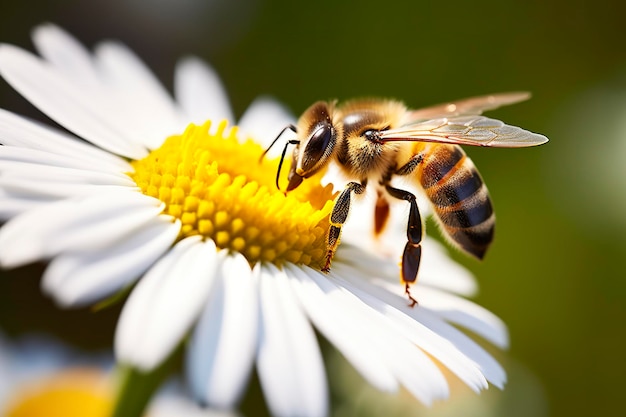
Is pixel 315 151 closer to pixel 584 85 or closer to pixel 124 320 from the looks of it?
pixel 124 320

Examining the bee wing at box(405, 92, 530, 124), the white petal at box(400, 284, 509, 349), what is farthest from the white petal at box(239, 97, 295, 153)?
the white petal at box(400, 284, 509, 349)

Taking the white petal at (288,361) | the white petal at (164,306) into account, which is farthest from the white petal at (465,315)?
the white petal at (164,306)

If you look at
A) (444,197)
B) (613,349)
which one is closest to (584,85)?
(613,349)

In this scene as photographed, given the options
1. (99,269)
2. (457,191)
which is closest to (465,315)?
(457,191)

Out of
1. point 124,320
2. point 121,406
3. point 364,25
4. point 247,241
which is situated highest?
point 364,25

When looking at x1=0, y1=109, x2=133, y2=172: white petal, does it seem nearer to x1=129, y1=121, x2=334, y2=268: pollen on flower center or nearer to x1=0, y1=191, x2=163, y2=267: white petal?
x1=129, y1=121, x2=334, y2=268: pollen on flower center

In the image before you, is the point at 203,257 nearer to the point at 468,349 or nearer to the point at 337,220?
the point at 337,220

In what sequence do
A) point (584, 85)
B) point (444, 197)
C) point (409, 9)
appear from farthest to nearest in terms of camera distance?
point (409, 9), point (584, 85), point (444, 197)
